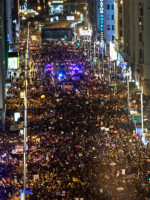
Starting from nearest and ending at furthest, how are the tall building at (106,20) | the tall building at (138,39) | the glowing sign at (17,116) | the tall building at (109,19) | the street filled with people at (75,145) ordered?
the street filled with people at (75,145) → the glowing sign at (17,116) → the tall building at (138,39) → the tall building at (109,19) → the tall building at (106,20)

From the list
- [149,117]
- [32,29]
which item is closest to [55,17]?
[32,29]

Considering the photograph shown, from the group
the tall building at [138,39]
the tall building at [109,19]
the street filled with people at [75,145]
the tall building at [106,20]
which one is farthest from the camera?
the tall building at [106,20]

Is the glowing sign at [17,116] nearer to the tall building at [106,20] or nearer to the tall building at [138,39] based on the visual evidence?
the tall building at [138,39]

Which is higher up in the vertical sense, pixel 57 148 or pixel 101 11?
pixel 101 11

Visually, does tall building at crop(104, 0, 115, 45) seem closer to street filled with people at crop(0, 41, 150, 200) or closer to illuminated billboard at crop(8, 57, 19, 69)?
street filled with people at crop(0, 41, 150, 200)

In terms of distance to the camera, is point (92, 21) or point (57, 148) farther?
point (92, 21)

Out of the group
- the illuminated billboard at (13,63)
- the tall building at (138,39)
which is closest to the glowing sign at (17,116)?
the tall building at (138,39)

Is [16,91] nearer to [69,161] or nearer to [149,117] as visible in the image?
[149,117]
